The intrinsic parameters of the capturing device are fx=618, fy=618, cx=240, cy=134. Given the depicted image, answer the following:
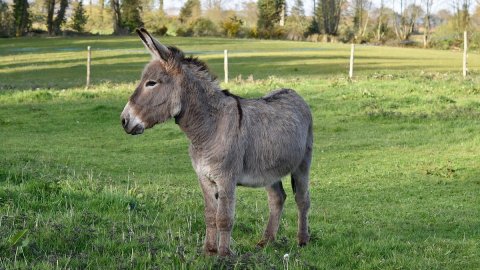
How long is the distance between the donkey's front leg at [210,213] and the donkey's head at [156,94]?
2.48 feet

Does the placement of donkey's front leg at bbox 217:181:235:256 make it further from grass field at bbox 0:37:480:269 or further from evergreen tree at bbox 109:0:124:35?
evergreen tree at bbox 109:0:124:35

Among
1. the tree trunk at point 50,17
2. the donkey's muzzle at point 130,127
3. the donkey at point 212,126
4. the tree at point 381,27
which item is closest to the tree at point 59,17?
the tree trunk at point 50,17

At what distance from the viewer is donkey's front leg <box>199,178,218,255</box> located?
19.7ft

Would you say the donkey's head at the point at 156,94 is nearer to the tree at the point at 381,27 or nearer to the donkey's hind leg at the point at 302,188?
the donkey's hind leg at the point at 302,188

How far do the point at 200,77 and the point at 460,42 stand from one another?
77.7 metres

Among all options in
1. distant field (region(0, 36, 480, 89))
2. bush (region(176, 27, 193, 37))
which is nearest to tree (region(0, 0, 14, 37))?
distant field (region(0, 36, 480, 89))

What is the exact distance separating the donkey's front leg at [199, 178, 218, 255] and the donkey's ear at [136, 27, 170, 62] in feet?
4.08

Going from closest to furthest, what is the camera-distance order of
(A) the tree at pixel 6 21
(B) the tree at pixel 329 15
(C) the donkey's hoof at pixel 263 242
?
(C) the donkey's hoof at pixel 263 242 < (A) the tree at pixel 6 21 < (B) the tree at pixel 329 15

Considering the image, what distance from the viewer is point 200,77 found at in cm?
614

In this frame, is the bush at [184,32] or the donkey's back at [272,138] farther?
the bush at [184,32]

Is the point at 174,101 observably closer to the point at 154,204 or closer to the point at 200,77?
the point at 200,77

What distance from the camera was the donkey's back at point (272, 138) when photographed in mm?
6230

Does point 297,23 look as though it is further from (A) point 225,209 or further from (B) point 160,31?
(A) point 225,209

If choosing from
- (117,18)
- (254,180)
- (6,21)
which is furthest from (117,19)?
(254,180)
